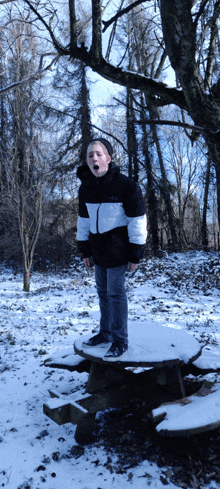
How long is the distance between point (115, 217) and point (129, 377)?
1523 mm

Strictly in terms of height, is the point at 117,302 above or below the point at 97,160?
below

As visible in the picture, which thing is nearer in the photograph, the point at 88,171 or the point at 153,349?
the point at 153,349

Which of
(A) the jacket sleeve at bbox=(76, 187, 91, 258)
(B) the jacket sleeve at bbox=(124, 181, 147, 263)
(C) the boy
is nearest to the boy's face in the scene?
(C) the boy

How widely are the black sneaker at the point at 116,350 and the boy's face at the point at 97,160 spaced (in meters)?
1.55

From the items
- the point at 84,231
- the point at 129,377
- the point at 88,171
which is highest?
the point at 88,171

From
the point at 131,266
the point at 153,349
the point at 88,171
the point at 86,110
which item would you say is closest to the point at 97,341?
the point at 153,349


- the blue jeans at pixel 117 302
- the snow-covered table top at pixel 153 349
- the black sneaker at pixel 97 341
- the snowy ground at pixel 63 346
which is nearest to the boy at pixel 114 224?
the blue jeans at pixel 117 302

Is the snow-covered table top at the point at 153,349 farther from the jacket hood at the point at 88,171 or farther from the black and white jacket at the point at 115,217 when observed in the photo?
the jacket hood at the point at 88,171

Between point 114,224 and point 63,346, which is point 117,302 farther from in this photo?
point 63,346

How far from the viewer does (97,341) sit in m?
3.36

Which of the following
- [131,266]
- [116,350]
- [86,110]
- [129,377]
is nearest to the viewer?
[116,350]

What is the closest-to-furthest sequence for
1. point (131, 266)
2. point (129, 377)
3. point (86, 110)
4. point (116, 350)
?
point (116, 350) < point (131, 266) < point (129, 377) < point (86, 110)

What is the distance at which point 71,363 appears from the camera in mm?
3426

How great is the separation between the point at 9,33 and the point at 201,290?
31.2ft
